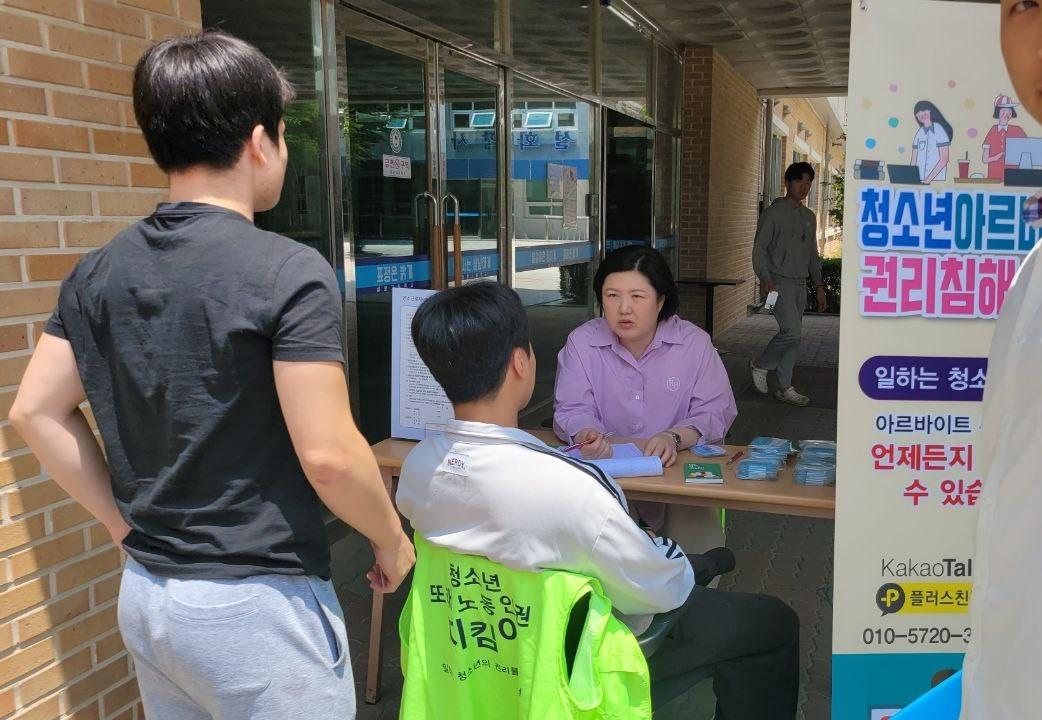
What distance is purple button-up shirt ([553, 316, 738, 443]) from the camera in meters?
3.16

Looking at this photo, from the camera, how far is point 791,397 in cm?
752

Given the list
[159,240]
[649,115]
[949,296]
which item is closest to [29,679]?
[159,240]

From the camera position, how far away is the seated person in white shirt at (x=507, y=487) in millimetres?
1737

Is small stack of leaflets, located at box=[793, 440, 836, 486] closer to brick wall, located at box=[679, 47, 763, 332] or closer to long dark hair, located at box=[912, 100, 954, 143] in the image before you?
long dark hair, located at box=[912, 100, 954, 143]

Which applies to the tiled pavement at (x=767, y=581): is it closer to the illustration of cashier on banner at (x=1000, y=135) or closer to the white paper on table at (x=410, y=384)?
the white paper on table at (x=410, y=384)

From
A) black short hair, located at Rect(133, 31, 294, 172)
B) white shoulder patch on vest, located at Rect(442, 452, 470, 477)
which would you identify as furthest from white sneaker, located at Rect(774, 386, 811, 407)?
black short hair, located at Rect(133, 31, 294, 172)

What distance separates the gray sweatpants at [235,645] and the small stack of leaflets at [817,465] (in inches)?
59.9

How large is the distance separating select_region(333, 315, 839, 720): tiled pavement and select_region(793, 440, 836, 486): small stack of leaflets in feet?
2.78

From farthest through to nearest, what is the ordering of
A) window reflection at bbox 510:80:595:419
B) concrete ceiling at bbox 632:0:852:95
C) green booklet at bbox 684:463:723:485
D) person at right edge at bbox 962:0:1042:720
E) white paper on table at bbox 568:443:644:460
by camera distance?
concrete ceiling at bbox 632:0:852:95
window reflection at bbox 510:80:595:419
white paper on table at bbox 568:443:644:460
green booklet at bbox 684:463:723:485
person at right edge at bbox 962:0:1042:720

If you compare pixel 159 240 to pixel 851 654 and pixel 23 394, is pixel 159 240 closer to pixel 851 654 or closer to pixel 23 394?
pixel 23 394

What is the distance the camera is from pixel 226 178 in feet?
4.63

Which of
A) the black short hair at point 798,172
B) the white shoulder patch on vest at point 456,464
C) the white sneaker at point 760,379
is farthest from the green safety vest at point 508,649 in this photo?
the black short hair at point 798,172

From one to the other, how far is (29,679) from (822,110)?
25999 mm

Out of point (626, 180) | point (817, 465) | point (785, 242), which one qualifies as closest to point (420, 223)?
point (817, 465)
